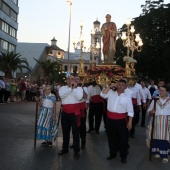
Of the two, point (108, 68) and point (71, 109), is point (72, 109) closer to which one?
point (71, 109)

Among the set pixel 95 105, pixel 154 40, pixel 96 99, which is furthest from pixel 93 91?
pixel 154 40

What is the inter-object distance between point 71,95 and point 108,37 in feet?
26.7

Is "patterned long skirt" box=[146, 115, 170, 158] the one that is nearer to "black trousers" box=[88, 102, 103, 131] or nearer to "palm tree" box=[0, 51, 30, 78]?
"black trousers" box=[88, 102, 103, 131]

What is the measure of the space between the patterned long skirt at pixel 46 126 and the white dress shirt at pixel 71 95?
0.94 meters

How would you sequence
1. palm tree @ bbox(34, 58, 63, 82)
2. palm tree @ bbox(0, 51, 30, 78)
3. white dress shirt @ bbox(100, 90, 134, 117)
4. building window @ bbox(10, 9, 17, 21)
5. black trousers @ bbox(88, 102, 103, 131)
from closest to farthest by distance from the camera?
white dress shirt @ bbox(100, 90, 134, 117) → black trousers @ bbox(88, 102, 103, 131) → palm tree @ bbox(0, 51, 30, 78) → palm tree @ bbox(34, 58, 63, 82) → building window @ bbox(10, 9, 17, 21)

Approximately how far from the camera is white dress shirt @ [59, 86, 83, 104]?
7.38m

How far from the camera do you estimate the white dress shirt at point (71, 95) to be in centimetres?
738

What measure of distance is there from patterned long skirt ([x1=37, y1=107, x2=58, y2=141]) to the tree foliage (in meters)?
33.2

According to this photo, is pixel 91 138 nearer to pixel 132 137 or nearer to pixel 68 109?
pixel 132 137

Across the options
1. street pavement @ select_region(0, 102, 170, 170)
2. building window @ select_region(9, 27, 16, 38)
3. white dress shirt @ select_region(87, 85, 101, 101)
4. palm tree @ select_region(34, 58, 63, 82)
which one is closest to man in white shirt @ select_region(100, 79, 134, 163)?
street pavement @ select_region(0, 102, 170, 170)

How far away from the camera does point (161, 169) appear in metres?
6.72

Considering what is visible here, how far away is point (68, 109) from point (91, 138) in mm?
2780

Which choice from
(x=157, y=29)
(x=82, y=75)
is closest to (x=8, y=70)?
(x=157, y=29)

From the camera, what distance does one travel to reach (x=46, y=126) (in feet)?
27.1
